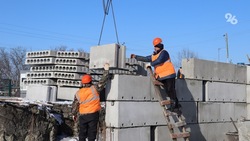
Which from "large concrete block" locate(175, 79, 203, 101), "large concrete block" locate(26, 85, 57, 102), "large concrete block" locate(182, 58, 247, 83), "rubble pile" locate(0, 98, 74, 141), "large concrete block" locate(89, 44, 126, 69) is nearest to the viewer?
"large concrete block" locate(89, 44, 126, 69)

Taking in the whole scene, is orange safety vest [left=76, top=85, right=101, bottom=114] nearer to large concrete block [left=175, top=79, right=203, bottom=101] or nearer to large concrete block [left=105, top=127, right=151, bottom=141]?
large concrete block [left=105, top=127, right=151, bottom=141]

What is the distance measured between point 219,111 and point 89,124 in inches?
174

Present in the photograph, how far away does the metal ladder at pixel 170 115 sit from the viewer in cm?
745

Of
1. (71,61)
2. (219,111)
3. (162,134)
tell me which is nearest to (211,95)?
(219,111)

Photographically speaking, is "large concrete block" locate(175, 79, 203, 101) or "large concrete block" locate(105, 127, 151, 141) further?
"large concrete block" locate(175, 79, 203, 101)

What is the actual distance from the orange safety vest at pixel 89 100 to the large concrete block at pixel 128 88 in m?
0.34

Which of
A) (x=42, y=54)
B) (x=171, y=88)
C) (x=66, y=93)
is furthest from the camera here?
(x=42, y=54)

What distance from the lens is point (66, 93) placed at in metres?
11.9

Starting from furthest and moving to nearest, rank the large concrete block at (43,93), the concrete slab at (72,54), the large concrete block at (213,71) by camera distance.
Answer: the concrete slab at (72,54) → the large concrete block at (43,93) → the large concrete block at (213,71)

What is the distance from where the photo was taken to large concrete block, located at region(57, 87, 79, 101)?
466 inches

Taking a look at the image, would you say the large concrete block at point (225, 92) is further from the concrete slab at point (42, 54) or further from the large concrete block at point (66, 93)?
the concrete slab at point (42, 54)

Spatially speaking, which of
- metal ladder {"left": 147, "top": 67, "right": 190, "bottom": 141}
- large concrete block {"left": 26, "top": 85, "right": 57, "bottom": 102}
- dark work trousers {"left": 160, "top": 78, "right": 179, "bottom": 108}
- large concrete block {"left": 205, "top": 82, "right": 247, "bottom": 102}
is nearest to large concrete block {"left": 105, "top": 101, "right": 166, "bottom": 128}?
metal ladder {"left": 147, "top": 67, "right": 190, "bottom": 141}

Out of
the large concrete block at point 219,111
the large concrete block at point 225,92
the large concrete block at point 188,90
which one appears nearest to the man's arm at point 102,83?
the large concrete block at point 188,90

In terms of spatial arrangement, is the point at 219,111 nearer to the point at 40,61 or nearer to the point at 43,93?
the point at 43,93
